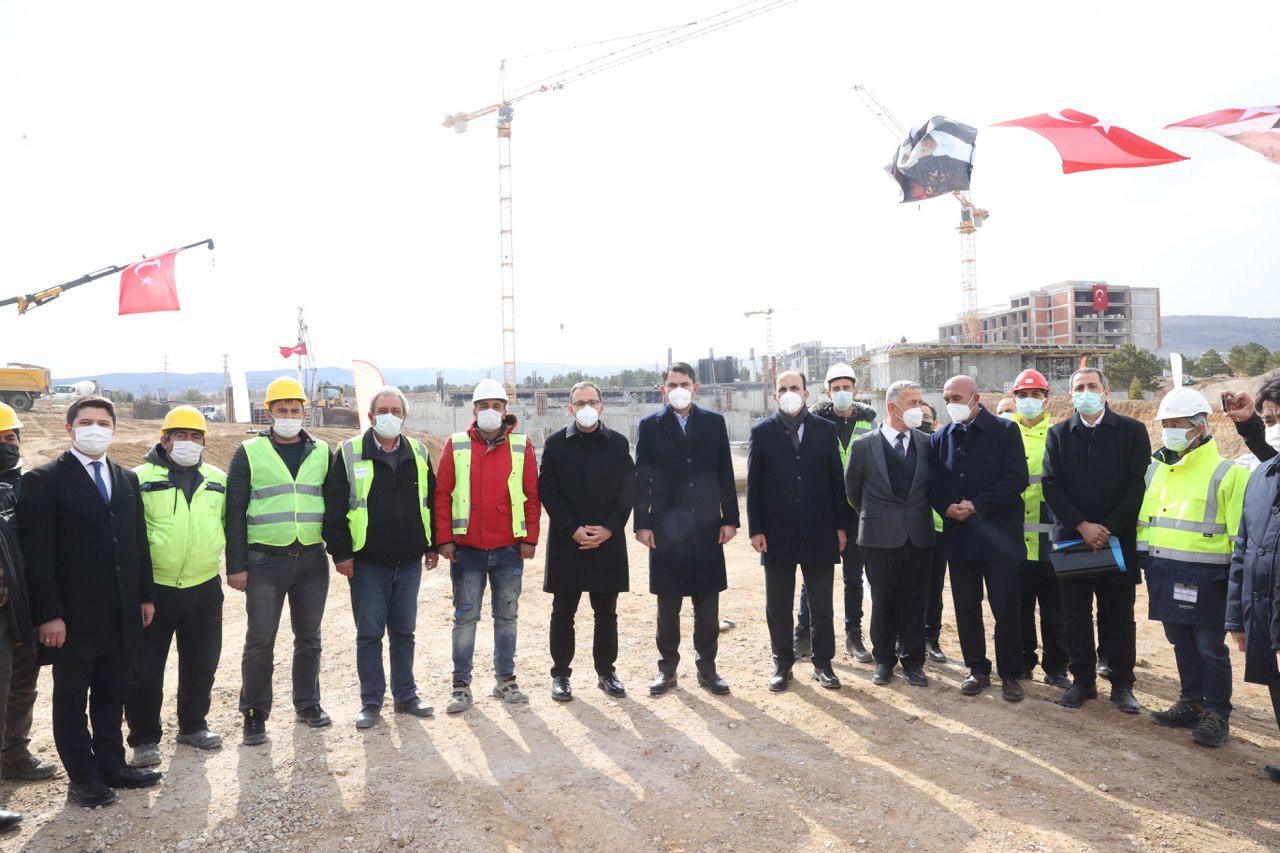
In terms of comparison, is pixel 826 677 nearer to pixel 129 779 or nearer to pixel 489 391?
pixel 489 391

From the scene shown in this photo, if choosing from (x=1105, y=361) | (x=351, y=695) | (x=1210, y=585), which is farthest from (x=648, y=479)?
(x=1105, y=361)

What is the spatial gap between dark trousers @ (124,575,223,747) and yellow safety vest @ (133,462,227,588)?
0.34 ft

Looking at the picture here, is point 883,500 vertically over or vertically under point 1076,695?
over

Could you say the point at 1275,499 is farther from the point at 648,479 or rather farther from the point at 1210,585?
the point at 648,479

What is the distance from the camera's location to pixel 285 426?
204 inches

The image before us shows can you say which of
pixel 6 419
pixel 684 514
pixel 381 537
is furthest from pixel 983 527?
pixel 6 419

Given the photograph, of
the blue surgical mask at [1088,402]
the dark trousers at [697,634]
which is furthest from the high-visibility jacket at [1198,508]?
the dark trousers at [697,634]

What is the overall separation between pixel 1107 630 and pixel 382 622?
5.00m

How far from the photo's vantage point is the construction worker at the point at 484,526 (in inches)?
217

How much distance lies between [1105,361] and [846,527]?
7866cm

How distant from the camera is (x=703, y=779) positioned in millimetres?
4344

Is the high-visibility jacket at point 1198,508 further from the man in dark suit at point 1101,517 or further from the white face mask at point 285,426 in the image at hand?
the white face mask at point 285,426

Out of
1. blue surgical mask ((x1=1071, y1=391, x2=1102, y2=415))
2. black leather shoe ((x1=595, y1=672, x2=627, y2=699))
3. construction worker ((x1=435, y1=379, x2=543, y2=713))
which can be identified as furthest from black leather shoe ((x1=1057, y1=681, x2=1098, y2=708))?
construction worker ((x1=435, y1=379, x2=543, y2=713))

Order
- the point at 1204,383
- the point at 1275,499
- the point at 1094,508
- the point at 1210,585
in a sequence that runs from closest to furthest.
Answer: the point at 1275,499 → the point at 1210,585 → the point at 1094,508 → the point at 1204,383
